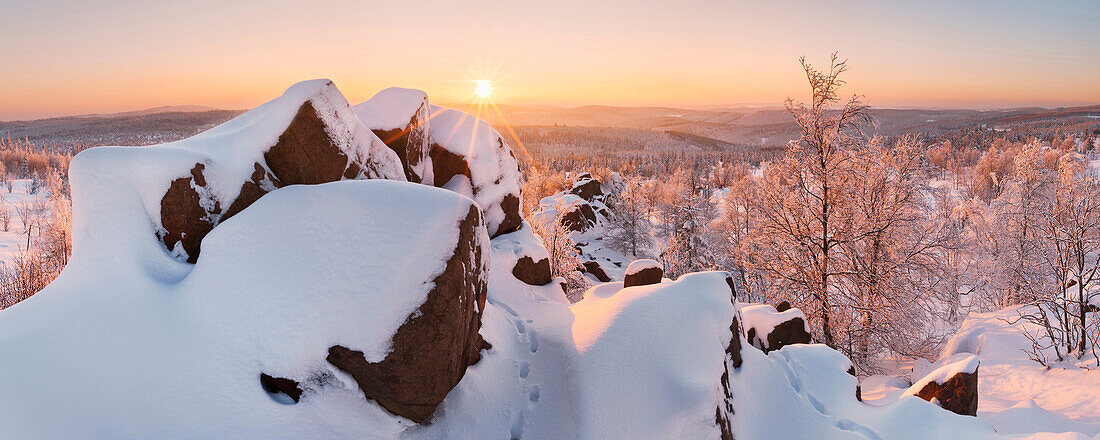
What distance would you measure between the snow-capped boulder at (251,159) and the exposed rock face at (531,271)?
14.8 ft

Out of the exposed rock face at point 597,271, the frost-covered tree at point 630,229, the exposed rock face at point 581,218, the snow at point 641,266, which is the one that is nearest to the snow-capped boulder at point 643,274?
the snow at point 641,266

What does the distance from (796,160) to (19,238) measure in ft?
140

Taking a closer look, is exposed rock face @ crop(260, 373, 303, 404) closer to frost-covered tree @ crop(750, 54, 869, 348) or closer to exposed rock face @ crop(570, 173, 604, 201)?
frost-covered tree @ crop(750, 54, 869, 348)

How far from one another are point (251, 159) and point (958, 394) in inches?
514

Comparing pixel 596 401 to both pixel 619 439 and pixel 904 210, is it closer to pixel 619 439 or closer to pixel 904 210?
pixel 619 439

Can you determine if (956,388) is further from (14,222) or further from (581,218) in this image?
(14,222)

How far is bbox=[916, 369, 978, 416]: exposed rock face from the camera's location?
27.5ft

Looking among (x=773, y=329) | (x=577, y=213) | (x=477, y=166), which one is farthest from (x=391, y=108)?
(x=577, y=213)

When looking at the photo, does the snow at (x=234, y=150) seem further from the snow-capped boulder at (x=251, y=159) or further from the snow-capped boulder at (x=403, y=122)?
the snow-capped boulder at (x=403, y=122)

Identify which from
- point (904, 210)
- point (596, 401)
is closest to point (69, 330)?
point (596, 401)

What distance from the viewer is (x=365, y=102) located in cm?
1230

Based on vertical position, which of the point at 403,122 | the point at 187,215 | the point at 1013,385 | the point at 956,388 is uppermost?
the point at 403,122

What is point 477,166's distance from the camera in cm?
1456

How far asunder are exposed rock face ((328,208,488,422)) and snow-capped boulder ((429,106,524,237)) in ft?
27.6
